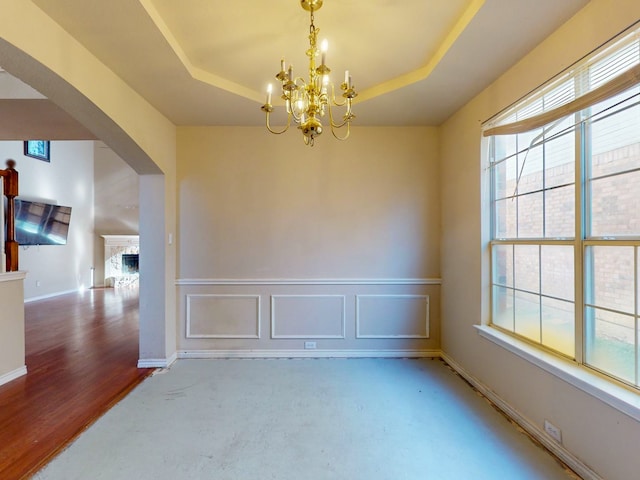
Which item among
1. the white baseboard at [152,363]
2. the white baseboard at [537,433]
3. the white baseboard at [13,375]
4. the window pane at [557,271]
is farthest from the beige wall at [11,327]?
the window pane at [557,271]

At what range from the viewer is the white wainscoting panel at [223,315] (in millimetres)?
3453

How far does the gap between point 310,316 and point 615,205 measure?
9.04ft

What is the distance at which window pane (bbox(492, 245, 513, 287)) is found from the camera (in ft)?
8.04

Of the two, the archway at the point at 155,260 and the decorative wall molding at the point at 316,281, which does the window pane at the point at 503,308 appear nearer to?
the decorative wall molding at the point at 316,281

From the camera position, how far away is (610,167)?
5.40 ft

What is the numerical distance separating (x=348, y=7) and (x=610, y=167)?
1.77m

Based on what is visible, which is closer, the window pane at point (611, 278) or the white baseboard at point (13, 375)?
the window pane at point (611, 278)

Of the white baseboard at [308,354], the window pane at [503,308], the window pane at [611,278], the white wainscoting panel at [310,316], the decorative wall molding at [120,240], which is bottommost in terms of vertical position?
the white baseboard at [308,354]

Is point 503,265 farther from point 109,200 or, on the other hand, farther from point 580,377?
point 109,200

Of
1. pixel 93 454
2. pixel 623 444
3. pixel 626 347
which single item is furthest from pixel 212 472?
pixel 626 347

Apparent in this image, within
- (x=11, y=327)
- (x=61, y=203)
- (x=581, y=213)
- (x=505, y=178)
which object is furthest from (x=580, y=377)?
(x=61, y=203)

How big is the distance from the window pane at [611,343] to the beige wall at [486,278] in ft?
0.67

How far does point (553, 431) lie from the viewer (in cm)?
188

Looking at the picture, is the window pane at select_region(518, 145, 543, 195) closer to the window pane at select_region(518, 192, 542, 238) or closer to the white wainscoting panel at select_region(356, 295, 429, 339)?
the window pane at select_region(518, 192, 542, 238)
